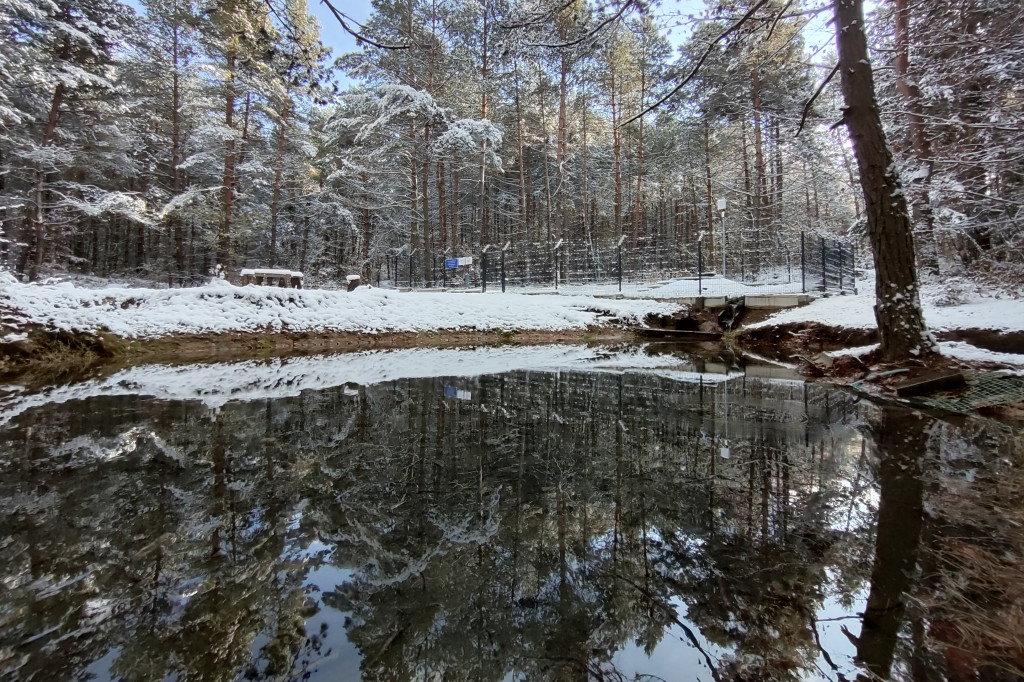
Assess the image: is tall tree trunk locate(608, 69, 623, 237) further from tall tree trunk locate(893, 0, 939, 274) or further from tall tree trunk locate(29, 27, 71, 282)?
tall tree trunk locate(29, 27, 71, 282)

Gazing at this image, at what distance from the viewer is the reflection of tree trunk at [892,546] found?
124 centimetres

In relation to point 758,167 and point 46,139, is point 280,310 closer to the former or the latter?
point 46,139

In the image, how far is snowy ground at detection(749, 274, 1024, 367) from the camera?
5489mm

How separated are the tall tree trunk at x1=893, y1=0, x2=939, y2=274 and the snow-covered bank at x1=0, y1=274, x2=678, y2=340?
18.0ft


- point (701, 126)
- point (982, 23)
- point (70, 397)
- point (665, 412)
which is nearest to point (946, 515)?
point (665, 412)

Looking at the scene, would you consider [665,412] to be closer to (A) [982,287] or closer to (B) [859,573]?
(B) [859,573]

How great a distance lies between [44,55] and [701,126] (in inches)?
957

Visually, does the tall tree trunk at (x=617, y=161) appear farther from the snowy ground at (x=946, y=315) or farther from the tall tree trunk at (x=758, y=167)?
the snowy ground at (x=946, y=315)

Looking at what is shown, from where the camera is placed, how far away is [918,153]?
8477 mm

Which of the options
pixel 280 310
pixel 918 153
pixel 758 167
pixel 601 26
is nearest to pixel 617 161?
pixel 758 167

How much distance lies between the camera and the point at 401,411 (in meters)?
4.16

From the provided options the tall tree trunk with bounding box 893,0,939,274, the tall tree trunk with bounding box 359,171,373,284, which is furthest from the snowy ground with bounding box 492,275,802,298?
the tall tree trunk with bounding box 359,171,373,284

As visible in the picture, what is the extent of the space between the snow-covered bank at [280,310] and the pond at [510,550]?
18.6ft

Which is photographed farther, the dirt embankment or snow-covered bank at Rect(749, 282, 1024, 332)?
the dirt embankment
